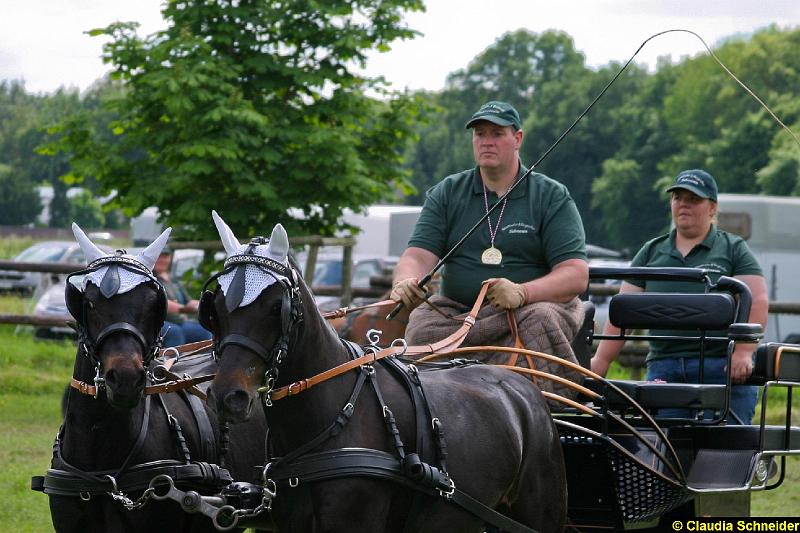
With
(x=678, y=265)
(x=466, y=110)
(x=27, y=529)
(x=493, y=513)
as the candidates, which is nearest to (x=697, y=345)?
(x=678, y=265)

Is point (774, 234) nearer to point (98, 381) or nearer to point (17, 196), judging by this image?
point (98, 381)

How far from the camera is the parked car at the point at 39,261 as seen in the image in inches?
802

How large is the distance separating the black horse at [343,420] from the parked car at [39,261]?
1549 centimetres

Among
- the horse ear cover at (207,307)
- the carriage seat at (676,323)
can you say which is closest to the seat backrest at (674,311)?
the carriage seat at (676,323)

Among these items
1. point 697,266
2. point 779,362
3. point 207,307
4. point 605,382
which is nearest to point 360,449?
point 207,307

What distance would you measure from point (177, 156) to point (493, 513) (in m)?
8.75

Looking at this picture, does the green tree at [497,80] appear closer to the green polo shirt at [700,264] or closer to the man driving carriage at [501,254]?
the green polo shirt at [700,264]

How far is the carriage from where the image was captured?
4.20 m

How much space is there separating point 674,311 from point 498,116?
133 cm

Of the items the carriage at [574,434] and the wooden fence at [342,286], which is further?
the wooden fence at [342,286]

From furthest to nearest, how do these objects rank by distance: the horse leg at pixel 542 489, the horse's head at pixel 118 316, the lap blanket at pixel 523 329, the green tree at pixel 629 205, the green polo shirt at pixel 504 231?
1. the green tree at pixel 629 205
2. the green polo shirt at pixel 504 231
3. the lap blanket at pixel 523 329
4. the horse leg at pixel 542 489
5. the horse's head at pixel 118 316

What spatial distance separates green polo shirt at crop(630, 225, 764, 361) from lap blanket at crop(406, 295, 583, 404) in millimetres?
1216

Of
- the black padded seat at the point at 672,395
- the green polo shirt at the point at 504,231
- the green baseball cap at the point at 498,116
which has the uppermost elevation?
the green baseball cap at the point at 498,116

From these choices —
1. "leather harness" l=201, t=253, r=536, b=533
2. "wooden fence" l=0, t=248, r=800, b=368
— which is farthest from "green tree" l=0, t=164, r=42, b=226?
"leather harness" l=201, t=253, r=536, b=533
